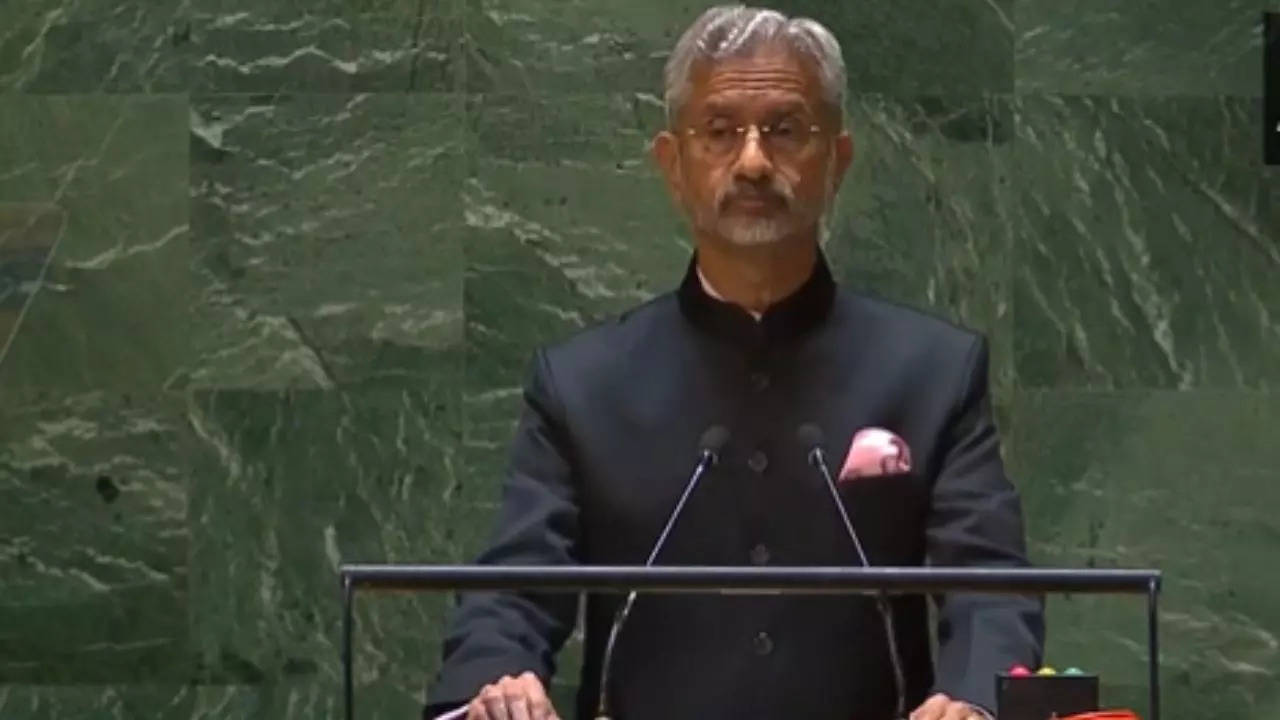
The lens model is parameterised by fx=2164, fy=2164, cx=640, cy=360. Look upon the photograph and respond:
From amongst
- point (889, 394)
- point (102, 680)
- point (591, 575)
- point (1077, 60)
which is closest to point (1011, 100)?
point (1077, 60)

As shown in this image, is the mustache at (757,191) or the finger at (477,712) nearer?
the finger at (477,712)

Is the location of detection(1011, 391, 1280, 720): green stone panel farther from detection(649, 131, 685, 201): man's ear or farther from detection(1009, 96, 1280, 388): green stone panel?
detection(649, 131, 685, 201): man's ear

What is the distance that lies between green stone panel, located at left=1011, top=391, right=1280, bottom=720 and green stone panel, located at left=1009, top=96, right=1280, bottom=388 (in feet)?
0.22

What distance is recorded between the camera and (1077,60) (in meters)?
3.35

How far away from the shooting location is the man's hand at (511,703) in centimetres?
177

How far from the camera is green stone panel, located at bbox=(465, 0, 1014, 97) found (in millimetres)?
3307

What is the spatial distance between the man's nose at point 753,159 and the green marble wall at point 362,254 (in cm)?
107

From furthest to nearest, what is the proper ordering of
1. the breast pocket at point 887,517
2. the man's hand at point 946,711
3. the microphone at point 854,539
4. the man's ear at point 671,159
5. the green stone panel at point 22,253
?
the green stone panel at point 22,253 → the man's ear at point 671,159 → the breast pocket at point 887,517 → the microphone at point 854,539 → the man's hand at point 946,711

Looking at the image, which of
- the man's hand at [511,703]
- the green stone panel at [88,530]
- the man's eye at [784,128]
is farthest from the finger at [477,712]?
the green stone panel at [88,530]

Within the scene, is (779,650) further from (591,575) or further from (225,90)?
(225,90)

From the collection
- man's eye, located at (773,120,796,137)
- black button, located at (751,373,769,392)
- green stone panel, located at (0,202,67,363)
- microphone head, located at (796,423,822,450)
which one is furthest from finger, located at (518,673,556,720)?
green stone panel, located at (0,202,67,363)

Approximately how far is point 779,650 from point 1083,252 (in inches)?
53.1

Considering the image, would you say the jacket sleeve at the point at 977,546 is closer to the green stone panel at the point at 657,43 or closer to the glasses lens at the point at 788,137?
the glasses lens at the point at 788,137

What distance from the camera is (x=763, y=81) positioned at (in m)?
2.26
